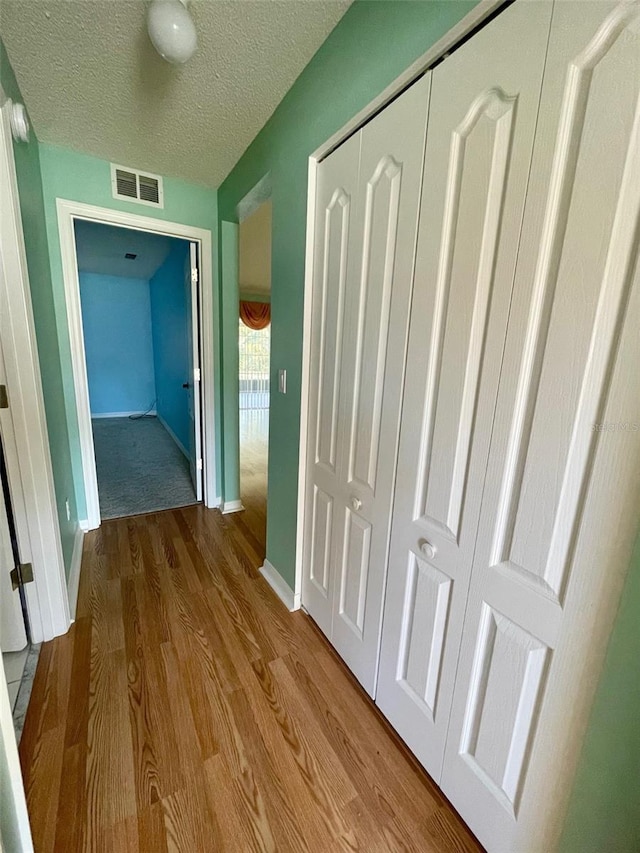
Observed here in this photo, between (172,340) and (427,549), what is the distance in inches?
179

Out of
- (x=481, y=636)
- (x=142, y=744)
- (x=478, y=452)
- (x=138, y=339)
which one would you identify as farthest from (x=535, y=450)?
(x=138, y=339)

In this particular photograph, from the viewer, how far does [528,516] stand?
0.78m

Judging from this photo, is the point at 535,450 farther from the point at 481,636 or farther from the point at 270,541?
the point at 270,541

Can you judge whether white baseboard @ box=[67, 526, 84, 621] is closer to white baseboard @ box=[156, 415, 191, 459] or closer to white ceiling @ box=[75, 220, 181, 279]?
white baseboard @ box=[156, 415, 191, 459]

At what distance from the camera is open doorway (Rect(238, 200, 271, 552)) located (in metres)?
3.00

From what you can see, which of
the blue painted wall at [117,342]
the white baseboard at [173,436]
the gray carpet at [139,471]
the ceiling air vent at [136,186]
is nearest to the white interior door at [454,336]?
the ceiling air vent at [136,186]

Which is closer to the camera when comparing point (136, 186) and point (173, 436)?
point (136, 186)

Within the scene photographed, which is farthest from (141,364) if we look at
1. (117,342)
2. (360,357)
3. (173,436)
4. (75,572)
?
(360,357)

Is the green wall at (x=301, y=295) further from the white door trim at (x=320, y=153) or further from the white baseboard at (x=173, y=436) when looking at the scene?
the white baseboard at (x=173, y=436)

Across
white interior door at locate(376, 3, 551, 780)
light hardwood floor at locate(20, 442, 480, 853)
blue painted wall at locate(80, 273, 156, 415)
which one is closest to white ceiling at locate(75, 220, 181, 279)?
blue painted wall at locate(80, 273, 156, 415)

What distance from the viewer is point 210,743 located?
1.21 m

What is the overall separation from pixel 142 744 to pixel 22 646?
812mm

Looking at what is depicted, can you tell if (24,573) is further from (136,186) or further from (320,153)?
(136,186)

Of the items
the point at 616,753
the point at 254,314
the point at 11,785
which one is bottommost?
the point at 11,785
